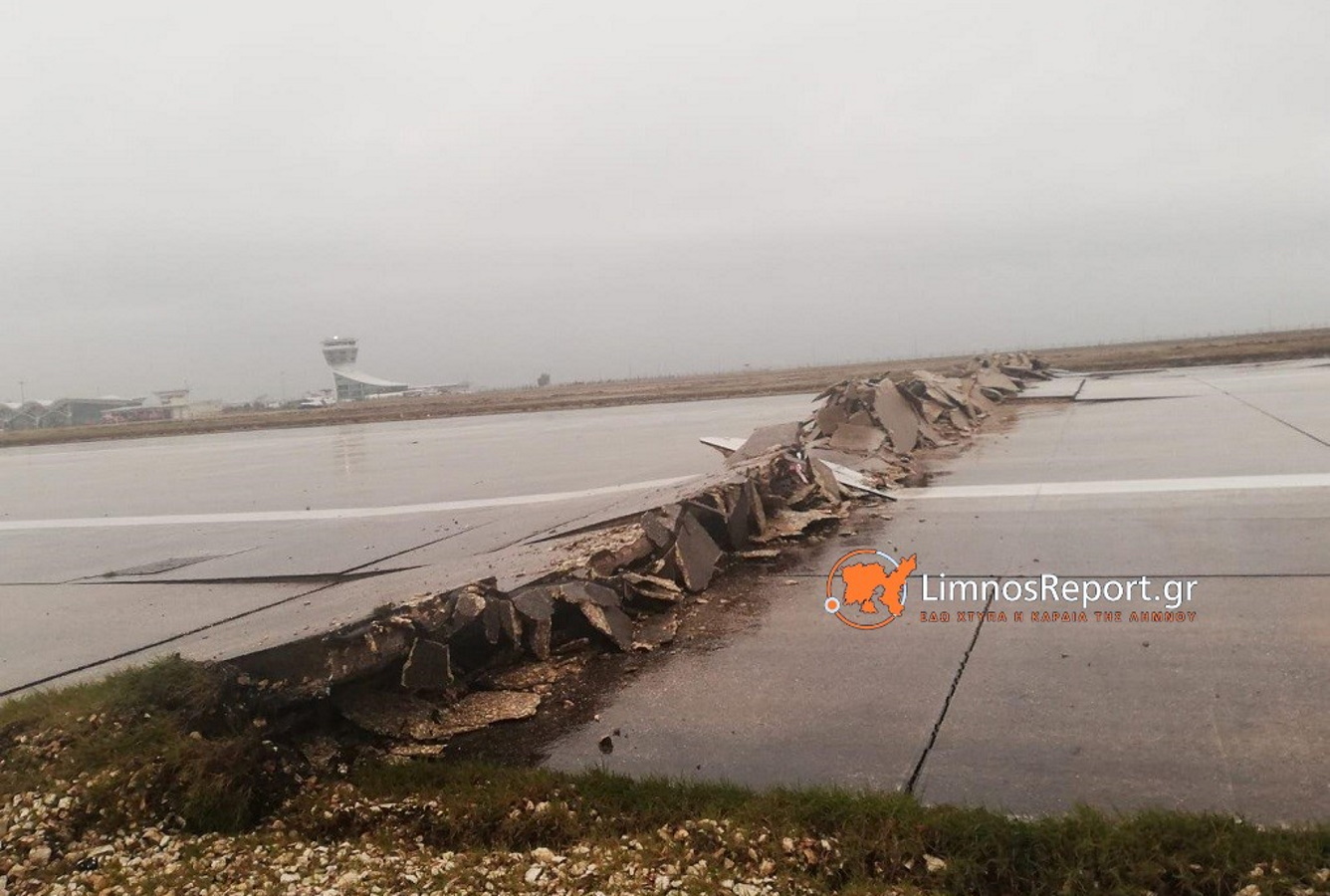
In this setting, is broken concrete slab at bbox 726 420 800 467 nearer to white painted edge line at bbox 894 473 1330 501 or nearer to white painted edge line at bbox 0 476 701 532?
white painted edge line at bbox 0 476 701 532

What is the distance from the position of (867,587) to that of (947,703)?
2168mm

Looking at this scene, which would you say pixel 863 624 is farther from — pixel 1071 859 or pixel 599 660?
pixel 1071 859

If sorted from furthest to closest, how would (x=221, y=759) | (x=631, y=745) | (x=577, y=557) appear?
1. (x=577, y=557)
2. (x=631, y=745)
3. (x=221, y=759)

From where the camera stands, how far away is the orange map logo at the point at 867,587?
605cm

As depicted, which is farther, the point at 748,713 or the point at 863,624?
the point at 863,624

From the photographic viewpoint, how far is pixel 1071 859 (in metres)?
3.09

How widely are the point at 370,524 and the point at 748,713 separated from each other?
782 centimetres

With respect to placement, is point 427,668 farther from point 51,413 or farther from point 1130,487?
point 51,413

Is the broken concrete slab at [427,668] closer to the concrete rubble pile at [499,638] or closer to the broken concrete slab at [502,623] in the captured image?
the concrete rubble pile at [499,638]

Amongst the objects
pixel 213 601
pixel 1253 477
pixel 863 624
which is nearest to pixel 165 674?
pixel 213 601

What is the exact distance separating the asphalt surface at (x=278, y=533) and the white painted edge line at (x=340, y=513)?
58 millimetres

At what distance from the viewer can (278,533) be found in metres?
11.4

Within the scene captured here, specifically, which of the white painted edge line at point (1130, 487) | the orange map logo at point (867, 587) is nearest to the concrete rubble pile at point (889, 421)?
the white painted edge line at point (1130, 487)

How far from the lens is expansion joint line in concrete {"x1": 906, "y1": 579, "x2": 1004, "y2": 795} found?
12.4ft
